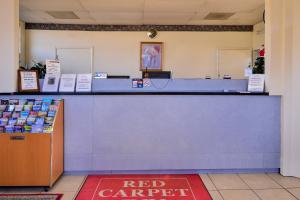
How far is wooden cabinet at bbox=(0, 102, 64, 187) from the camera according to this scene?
11.0 ft

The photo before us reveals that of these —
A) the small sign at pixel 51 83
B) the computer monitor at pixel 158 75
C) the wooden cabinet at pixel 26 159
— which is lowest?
the wooden cabinet at pixel 26 159

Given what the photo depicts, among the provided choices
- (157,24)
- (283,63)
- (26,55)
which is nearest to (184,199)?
(283,63)

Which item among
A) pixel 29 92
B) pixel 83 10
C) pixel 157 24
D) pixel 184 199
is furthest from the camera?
pixel 157 24

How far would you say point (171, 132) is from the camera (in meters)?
4.00

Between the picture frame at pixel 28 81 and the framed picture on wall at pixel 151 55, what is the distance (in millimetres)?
4628

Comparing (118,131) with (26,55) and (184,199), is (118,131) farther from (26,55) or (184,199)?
(26,55)

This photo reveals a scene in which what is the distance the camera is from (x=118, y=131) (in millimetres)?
3973

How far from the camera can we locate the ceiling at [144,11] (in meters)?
6.09

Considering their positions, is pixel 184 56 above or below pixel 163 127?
above

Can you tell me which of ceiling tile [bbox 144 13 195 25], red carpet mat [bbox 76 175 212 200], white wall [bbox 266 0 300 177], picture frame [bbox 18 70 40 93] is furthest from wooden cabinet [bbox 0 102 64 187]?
ceiling tile [bbox 144 13 195 25]

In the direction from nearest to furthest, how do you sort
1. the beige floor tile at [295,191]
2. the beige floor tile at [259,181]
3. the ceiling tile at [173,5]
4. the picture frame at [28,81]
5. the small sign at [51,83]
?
the beige floor tile at [295,191]
the beige floor tile at [259,181]
the picture frame at [28,81]
the small sign at [51,83]
the ceiling tile at [173,5]

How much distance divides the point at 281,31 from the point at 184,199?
2408mm

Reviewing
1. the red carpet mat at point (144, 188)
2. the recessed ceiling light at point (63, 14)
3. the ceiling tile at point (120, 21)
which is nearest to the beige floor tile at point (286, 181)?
the red carpet mat at point (144, 188)

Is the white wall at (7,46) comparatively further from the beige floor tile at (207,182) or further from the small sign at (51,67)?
the beige floor tile at (207,182)
